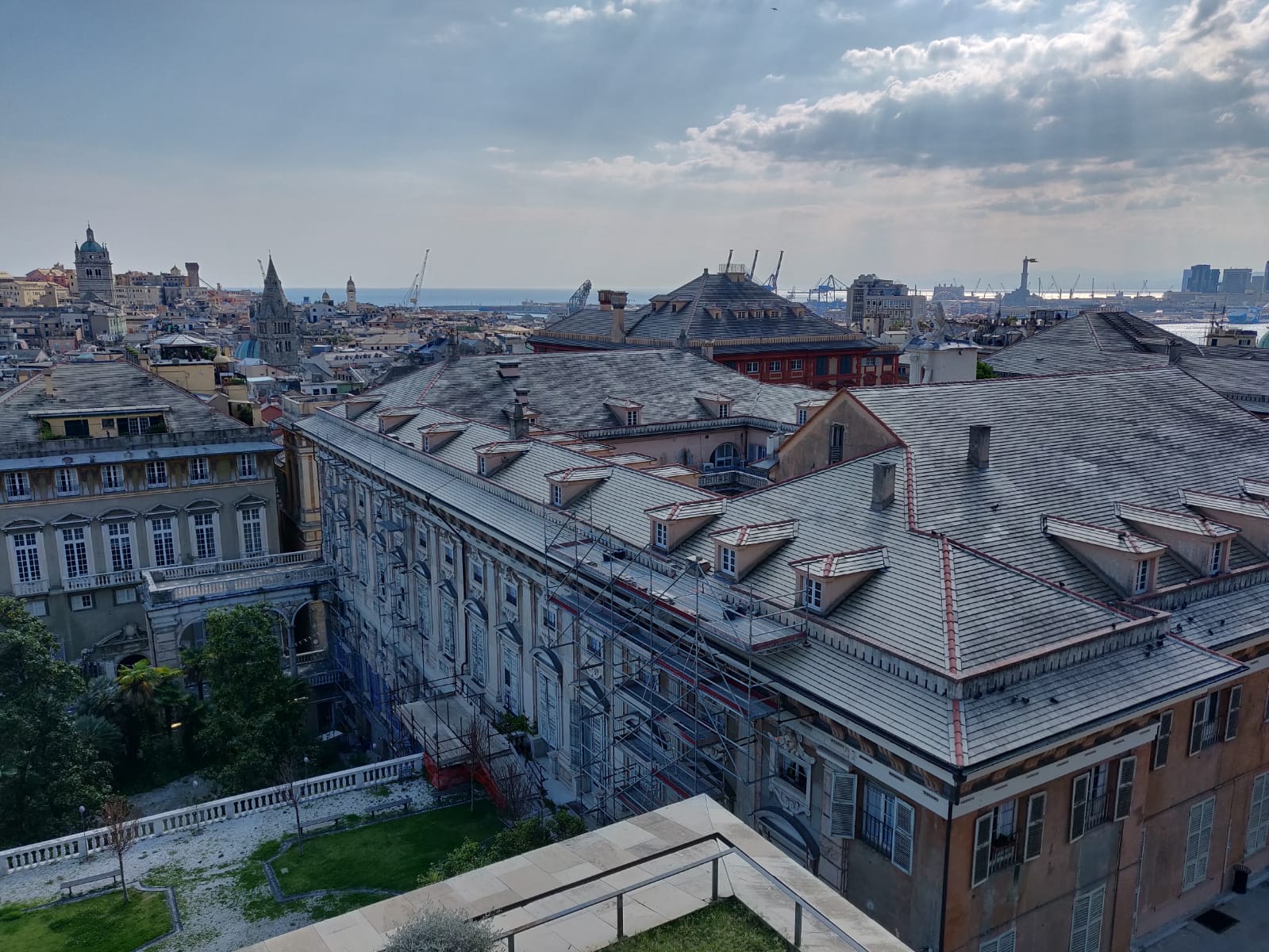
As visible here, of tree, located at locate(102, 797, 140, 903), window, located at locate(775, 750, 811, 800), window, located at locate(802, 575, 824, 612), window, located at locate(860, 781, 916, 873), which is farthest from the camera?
tree, located at locate(102, 797, 140, 903)

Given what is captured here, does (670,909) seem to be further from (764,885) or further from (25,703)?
(25,703)

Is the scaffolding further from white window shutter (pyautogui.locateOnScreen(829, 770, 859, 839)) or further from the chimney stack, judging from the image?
the chimney stack

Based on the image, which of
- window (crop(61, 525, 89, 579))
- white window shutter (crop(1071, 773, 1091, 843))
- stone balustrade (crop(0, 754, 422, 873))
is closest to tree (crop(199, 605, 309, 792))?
stone balustrade (crop(0, 754, 422, 873))

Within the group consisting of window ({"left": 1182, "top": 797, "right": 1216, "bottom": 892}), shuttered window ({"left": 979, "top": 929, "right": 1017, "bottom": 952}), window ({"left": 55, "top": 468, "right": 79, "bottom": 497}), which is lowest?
window ({"left": 1182, "top": 797, "right": 1216, "bottom": 892})

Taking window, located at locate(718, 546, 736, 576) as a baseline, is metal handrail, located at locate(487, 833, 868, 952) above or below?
below

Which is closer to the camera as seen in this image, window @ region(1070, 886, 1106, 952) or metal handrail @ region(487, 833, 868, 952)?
metal handrail @ region(487, 833, 868, 952)

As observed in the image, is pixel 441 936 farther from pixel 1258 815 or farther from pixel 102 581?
pixel 102 581

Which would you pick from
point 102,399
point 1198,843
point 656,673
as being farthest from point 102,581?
point 1198,843

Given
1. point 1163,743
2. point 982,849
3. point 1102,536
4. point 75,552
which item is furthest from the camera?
point 75,552
